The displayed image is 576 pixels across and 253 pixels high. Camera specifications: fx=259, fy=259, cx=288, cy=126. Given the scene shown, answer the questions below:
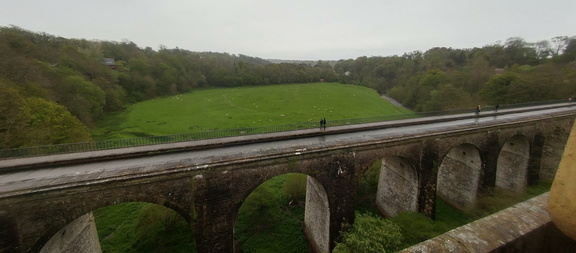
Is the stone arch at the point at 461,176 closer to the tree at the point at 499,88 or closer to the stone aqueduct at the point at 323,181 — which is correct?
the stone aqueduct at the point at 323,181

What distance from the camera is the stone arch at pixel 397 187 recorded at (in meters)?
15.1

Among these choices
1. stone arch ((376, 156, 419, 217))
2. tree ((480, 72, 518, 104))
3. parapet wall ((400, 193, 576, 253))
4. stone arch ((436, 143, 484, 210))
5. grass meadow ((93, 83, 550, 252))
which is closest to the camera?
parapet wall ((400, 193, 576, 253))

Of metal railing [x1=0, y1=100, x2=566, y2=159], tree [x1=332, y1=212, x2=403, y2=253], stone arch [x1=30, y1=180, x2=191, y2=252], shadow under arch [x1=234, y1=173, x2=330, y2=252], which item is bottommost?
shadow under arch [x1=234, y1=173, x2=330, y2=252]

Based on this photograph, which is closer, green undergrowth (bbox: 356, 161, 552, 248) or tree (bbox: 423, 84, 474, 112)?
green undergrowth (bbox: 356, 161, 552, 248)

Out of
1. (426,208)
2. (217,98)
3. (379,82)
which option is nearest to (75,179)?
(426,208)

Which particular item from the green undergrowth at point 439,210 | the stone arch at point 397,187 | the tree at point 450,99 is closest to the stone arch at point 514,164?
the green undergrowth at point 439,210

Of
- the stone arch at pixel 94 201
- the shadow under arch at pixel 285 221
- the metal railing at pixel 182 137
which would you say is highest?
the metal railing at pixel 182 137

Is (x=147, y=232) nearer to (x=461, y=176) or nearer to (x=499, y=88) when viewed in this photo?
(x=461, y=176)

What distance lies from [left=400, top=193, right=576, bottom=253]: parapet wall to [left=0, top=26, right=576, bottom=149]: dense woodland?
23024mm

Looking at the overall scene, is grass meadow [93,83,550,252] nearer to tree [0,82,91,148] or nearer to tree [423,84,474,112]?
tree [0,82,91,148]

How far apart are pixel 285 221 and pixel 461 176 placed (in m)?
12.7

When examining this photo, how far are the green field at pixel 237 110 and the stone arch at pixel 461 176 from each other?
83.9ft

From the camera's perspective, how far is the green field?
38.4 m

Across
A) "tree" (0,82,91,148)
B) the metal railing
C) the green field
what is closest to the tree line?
the metal railing
